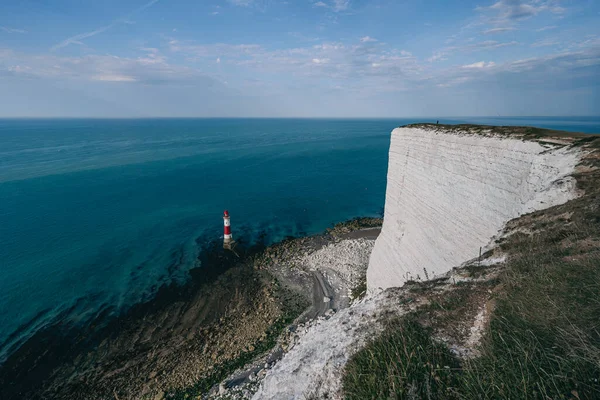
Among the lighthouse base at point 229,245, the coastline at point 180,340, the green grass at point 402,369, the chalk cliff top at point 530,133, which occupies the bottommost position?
the coastline at point 180,340

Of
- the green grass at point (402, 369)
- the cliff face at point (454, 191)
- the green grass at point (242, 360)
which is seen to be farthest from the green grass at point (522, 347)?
the green grass at point (242, 360)

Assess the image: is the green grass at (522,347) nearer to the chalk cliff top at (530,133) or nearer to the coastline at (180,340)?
the chalk cliff top at (530,133)

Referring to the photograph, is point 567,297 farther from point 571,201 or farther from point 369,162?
point 369,162

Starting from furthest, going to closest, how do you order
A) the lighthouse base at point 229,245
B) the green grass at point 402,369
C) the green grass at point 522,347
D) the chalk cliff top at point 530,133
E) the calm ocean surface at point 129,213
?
the lighthouse base at point 229,245 → the calm ocean surface at point 129,213 → the chalk cliff top at point 530,133 → the green grass at point 402,369 → the green grass at point 522,347

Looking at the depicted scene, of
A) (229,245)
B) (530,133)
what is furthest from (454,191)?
(229,245)

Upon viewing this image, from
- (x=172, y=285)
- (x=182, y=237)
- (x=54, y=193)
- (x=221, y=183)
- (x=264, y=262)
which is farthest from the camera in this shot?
(x=221, y=183)

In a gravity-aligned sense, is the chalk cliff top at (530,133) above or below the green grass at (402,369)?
above

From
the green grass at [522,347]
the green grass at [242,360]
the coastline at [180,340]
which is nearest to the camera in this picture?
the green grass at [522,347]

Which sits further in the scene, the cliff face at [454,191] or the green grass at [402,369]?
the cliff face at [454,191]

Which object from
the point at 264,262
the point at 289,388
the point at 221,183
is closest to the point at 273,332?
the point at 264,262
